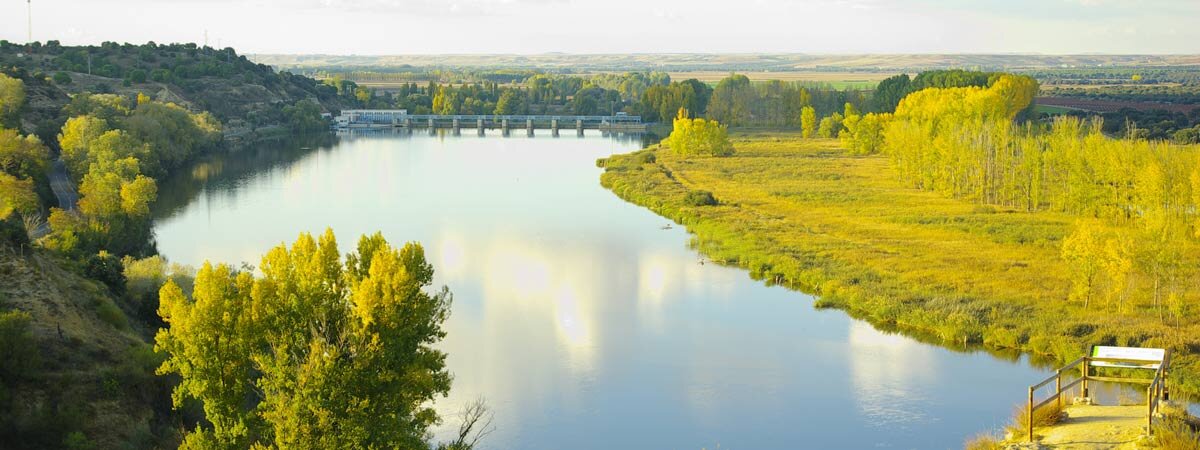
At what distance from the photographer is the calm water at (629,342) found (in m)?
17.5

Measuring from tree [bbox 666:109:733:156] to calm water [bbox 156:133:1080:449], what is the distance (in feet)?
57.3

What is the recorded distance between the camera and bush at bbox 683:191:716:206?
128 feet

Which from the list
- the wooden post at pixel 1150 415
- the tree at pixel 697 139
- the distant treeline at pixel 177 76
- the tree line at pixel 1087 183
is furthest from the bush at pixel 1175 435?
the distant treeline at pixel 177 76

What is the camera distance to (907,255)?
28469mm

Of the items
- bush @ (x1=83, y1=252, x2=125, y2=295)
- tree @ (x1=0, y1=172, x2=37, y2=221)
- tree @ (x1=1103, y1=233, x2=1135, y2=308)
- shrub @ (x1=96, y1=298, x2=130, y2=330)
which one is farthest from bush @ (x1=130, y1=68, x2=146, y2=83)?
tree @ (x1=1103, y1=233, x2=1135, y2=308)

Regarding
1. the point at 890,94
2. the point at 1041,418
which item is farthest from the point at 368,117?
the point at 1041,418

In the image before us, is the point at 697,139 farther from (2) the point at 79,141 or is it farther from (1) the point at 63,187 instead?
(1) the point at 63,187

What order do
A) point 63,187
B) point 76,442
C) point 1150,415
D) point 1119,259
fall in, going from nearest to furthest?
point 1150,415, point 76,442, point 1119,259, point 63,187

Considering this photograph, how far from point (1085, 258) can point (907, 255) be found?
258 inches

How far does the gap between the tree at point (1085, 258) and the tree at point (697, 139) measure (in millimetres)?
36549

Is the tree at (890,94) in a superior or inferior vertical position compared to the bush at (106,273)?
superior

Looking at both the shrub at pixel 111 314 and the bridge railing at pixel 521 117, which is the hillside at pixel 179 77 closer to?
the bridge railing at pixel 521 117

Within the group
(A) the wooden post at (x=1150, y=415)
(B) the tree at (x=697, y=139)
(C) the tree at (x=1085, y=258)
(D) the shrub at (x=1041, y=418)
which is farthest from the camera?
(B) the tree at (x=697, y=139)

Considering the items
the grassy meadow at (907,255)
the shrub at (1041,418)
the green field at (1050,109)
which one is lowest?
the grassy meadow at (907,255)
